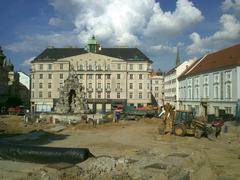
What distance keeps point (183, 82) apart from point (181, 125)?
144ft

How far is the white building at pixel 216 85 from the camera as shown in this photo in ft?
152

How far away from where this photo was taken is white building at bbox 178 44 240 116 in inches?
1826

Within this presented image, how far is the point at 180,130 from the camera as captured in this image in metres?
28.7

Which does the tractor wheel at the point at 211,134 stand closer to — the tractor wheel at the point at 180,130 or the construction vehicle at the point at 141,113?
the tractor wheel at the point at 180,130

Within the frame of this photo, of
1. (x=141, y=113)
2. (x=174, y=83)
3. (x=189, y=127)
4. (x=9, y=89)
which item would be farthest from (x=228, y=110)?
(x=9, y=89)

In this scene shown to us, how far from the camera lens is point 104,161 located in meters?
13.1

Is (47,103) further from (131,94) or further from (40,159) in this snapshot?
(40,159)

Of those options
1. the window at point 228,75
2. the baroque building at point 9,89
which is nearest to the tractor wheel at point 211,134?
the window at point 228,75

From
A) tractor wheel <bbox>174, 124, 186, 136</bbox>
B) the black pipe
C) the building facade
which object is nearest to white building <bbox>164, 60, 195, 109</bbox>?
the building facade

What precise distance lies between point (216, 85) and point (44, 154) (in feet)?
140

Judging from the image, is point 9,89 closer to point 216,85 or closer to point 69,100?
point 69,100

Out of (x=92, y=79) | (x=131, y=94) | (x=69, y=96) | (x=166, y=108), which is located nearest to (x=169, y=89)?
(x=131, y=94)

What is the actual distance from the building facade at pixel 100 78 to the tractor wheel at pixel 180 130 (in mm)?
54139

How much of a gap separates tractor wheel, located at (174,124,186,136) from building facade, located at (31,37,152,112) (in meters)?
54.1
